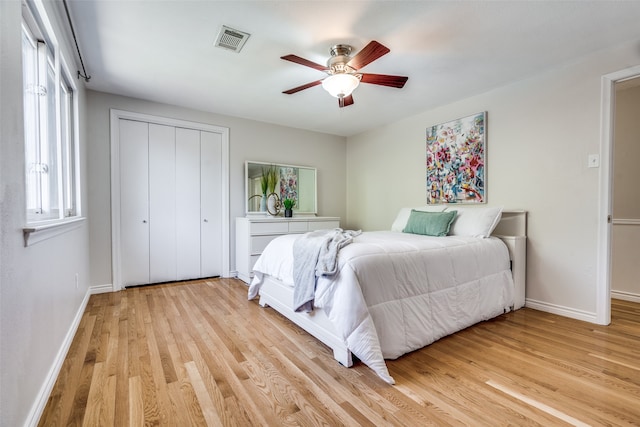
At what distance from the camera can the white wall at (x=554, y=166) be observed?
2.54 metres

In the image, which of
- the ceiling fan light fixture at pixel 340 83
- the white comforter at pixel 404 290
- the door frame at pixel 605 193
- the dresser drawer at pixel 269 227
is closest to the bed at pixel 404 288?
the white comforter at pixel 404 290

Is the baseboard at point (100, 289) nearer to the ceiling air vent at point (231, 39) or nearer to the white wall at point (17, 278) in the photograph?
the white wall at point (17, 278)

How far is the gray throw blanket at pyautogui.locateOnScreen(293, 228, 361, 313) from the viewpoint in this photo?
193cm

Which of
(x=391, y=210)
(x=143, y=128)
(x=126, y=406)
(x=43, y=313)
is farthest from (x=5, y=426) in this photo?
(x=391, y=210)

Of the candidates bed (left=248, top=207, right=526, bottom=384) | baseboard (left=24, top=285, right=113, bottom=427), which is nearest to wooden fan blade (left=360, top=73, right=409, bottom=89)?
bed (left=248, top=207, right=526, bottom=384)

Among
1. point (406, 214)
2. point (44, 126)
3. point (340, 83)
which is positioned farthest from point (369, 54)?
point (44, 126)

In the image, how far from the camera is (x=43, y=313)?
5.00 feet

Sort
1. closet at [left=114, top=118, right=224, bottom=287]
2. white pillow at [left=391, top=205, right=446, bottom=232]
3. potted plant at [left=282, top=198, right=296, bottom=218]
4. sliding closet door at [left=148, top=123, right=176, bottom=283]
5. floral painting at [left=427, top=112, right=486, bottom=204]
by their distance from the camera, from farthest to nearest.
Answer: potted plant at [left=282, top=198, right=296, bottom=218], sliding closet door at [left=148, top=123, right=176, bottom=283], closet at [left=114, top=118, right=224, bottom=287], white pillow at [left=391, top=205, right=446, bottom=232], floral painting at [left=427, top=112, right=486, bottom=204]

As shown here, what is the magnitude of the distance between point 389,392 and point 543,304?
2.22 m

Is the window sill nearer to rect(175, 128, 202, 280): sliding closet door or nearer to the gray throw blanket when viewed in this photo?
the gray throw blanket

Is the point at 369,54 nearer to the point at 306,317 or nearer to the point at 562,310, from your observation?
the point at 306,317

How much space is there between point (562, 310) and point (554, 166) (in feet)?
4.45

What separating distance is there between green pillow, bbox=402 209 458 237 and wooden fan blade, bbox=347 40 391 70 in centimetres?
173

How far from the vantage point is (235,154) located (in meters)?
4.20
